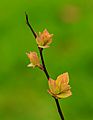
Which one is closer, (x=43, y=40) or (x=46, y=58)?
(x=43, y=40)

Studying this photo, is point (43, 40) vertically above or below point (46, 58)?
above

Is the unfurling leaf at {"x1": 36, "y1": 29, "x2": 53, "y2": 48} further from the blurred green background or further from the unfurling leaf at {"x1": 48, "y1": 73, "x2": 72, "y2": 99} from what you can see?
the blurred green background

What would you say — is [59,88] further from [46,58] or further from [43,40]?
[46,58]

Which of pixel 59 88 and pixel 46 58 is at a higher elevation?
pixel 59 88

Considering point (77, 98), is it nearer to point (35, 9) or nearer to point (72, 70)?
point (72, 70)

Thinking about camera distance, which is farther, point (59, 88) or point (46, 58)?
point (46, 58)

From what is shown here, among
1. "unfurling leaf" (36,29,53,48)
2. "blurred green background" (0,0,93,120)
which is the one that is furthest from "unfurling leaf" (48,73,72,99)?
"blurred green background" (0,0,93,120)

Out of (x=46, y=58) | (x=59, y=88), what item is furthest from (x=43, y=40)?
(x=46, y=58)

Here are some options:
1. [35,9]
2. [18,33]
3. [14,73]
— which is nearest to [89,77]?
[14,73]
